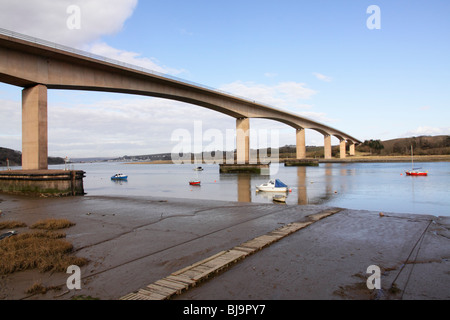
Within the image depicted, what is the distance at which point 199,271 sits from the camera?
6336 mm

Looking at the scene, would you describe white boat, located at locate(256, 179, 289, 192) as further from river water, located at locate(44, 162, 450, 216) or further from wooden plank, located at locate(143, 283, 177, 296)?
wooden plank, located at locate(143, 283, 177, 296)

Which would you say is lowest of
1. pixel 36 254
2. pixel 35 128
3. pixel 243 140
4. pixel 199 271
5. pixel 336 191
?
pixel 336 191

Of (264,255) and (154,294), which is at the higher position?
(154,294)

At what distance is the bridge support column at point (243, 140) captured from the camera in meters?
63.8

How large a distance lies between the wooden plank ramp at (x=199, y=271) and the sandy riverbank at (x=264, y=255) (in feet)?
0.59

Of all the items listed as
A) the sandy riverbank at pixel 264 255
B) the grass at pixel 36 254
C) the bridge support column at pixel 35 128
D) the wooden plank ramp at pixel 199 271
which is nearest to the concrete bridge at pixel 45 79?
the bridge support column at pixel 35 128

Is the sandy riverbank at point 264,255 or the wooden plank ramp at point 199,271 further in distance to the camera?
the sandy riverbank at point 264,255

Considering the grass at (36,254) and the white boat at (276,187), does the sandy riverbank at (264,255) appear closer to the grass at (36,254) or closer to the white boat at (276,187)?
the grass at (36,254)

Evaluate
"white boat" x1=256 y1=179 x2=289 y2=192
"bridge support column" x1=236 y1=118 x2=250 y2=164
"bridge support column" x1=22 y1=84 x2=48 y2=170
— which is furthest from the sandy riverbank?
"bridge support column" x1=236 y1=118 x2=250 y2=164

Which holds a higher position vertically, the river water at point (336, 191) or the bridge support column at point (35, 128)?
the bridge support column at point (35, 128)

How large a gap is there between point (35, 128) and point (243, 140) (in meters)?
44.5

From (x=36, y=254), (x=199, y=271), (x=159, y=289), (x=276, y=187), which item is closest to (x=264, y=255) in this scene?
(x=199, y=271)

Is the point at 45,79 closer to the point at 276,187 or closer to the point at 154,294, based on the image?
the point at 276,187
